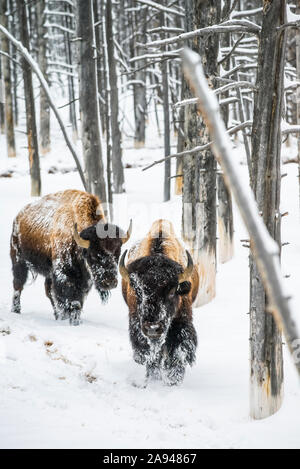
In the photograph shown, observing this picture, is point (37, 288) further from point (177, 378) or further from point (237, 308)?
point (177, 378)

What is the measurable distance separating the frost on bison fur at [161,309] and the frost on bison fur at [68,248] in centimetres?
82

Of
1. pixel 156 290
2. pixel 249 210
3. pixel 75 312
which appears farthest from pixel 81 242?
pixel 249 210

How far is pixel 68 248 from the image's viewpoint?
652cm

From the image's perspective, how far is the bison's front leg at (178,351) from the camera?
4.79 m

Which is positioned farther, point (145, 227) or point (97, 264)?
point (145, 227)

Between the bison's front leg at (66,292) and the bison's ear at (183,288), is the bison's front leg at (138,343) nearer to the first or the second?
the bison's ear at (183,288)

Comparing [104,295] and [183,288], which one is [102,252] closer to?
[104,295]

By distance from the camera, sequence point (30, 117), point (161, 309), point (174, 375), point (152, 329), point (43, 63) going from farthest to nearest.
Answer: point (43, 63) < point (30, 117) < point (174, 375) < point (161, 309) < point (152, 329)

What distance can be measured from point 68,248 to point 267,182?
3.49 m

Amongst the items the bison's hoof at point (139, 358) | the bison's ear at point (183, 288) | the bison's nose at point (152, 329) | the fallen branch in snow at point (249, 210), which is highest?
the fallen branch in snow at point (249, 210)

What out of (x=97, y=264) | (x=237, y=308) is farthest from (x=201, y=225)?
(x=97, y=264)

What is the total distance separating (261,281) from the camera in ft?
12.1

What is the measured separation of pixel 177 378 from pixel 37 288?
4960 mm

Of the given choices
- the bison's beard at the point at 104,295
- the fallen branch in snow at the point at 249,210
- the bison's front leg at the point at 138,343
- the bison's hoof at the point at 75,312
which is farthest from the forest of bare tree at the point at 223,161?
the bison's hoof at the point at 75,312
